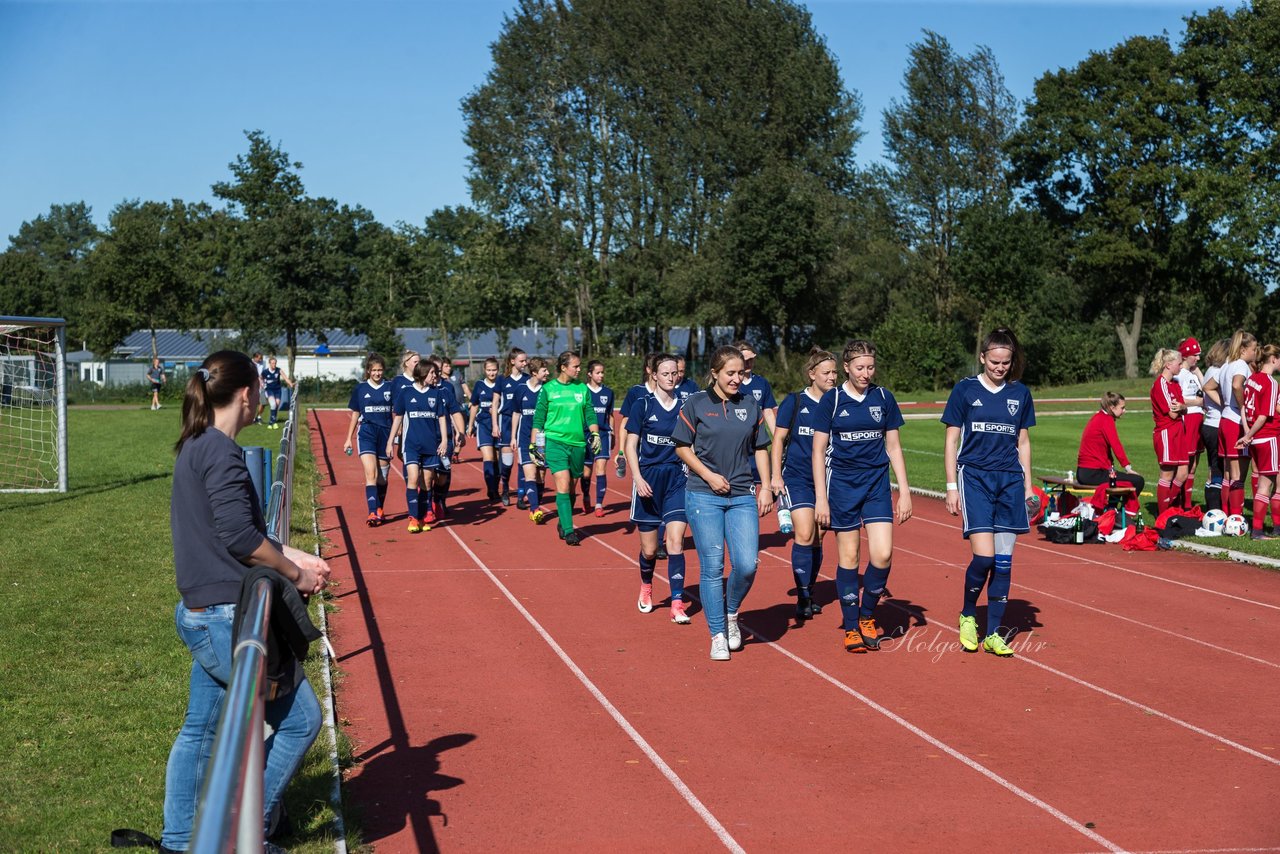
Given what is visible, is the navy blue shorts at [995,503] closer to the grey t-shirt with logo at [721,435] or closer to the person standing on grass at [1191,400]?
the grey t-shirt with logo at [721,435]

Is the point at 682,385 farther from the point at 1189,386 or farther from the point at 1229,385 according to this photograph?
the point at 1189,386

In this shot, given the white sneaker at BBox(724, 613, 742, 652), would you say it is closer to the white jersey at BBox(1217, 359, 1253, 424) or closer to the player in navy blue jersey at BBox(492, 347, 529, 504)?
the white jersey at BBox(1217, 359, 1253, 424)

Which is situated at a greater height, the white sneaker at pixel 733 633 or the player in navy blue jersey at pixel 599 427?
the player in navy blue jersey at pixel 599 427

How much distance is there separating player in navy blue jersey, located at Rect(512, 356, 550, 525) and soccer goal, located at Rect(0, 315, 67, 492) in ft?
22.2

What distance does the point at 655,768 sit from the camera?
639 cm

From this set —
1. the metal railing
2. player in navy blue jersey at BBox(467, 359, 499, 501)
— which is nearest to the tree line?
player in navy blue jersey at BBox(467, 359, 499, 501)

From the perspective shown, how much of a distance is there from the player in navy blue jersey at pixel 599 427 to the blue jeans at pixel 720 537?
6737 millimetres

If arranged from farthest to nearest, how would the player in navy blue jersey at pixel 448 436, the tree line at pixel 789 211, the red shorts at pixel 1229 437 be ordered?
the tree line at pixel 789 211 < the player in navy blue jersey at pixel 448 436 < the red shorts at pixel 1229 437

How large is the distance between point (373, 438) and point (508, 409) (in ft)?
7.45

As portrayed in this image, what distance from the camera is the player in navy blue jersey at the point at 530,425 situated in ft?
53.3

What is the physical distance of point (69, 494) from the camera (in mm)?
18594

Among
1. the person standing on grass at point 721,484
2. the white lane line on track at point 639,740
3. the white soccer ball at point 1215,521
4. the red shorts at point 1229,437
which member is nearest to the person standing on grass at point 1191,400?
the red shorts at point 1229,437

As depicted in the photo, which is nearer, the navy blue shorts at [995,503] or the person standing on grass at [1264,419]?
the navy blue shorts at [995,503]

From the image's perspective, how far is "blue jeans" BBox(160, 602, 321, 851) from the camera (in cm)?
443
